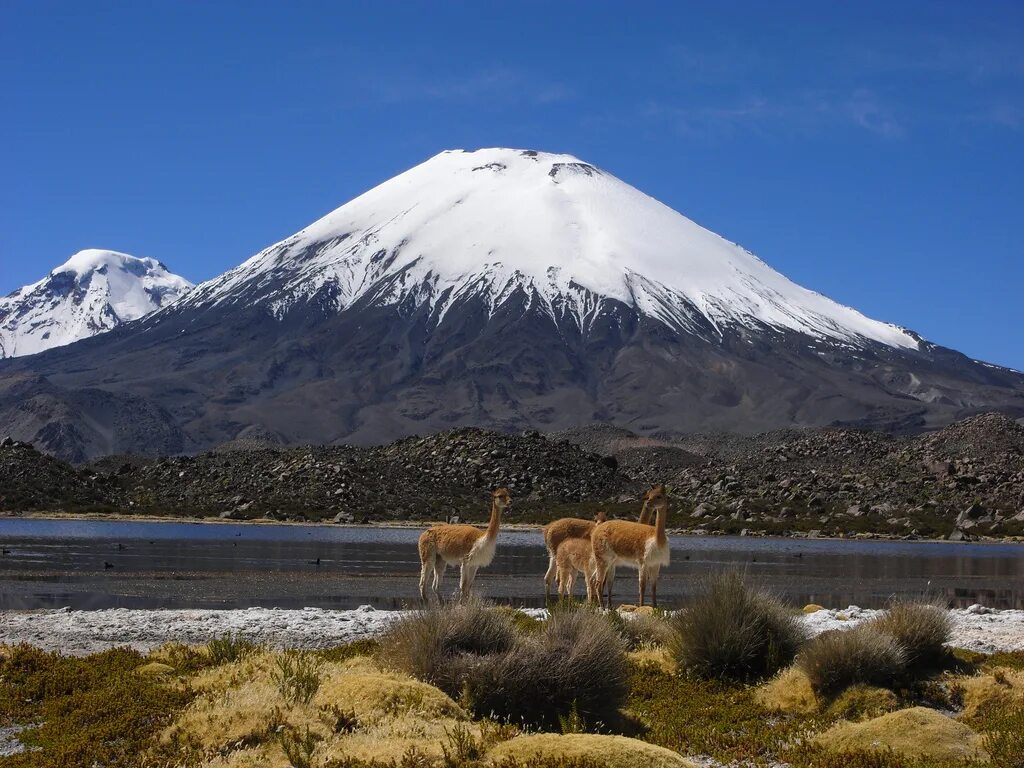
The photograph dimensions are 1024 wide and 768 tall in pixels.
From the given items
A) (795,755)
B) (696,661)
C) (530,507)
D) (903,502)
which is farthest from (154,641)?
(903,502)

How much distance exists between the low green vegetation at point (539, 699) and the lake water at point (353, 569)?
1891mm

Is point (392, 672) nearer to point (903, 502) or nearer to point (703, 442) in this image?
point (903, 502)

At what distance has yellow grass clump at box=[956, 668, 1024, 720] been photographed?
12.1 m

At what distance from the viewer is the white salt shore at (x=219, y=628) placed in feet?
51.0

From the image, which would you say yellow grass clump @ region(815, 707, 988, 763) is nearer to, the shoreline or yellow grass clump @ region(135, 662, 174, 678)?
yellow grass clump @ region(135, 662, 174, 678)

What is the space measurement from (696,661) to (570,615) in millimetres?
2262

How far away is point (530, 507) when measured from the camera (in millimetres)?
62688

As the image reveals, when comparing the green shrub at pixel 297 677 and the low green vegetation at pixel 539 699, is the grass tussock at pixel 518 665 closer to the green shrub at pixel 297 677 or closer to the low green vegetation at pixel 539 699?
the low green vegetation at pixel 539 699

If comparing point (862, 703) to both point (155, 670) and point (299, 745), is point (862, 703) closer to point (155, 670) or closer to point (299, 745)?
point (299, 745)

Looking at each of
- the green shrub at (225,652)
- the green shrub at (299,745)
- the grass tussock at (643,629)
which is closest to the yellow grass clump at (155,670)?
the green shrub at (225,652)

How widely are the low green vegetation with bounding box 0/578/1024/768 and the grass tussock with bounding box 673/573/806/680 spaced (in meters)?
0.02

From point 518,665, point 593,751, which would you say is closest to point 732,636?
point 518,665

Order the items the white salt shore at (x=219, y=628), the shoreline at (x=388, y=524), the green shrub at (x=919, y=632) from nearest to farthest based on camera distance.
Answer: the green shrub at (x=919, y=632) → the white salt shore at (x=219, y=628) → the shoreline at (x=388, y=524)

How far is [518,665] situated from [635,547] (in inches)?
305
